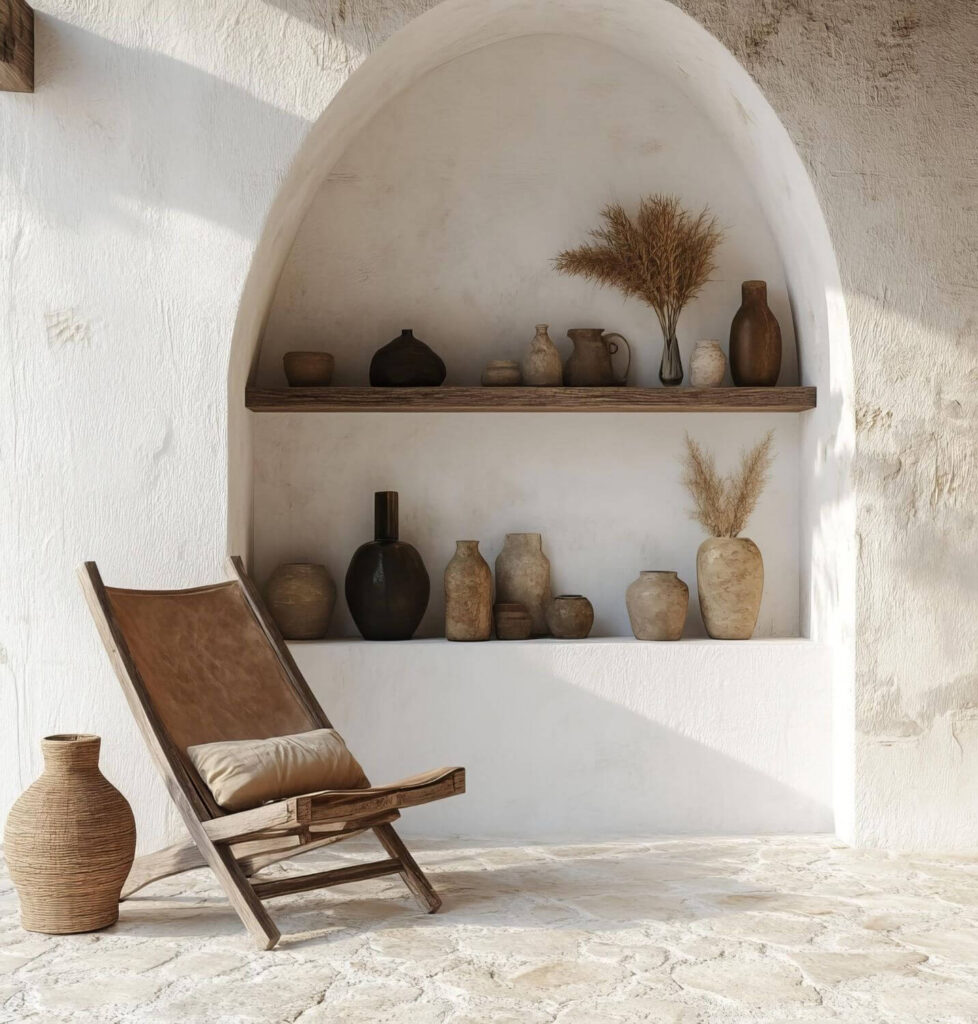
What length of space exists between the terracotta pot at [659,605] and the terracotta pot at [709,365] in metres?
0.70

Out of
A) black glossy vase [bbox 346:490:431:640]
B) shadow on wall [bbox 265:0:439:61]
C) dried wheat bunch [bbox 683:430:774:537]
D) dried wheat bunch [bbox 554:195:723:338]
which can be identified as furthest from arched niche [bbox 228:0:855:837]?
black glossy vase [bbox 346:490:431:640]

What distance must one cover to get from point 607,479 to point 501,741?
41.8 inches

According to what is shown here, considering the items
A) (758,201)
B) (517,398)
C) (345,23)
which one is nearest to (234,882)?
(517,398)

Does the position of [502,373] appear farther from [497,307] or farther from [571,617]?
[571,617]

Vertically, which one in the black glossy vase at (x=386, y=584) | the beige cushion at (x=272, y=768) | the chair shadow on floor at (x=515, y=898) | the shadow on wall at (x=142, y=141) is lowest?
the chair shadow on floor at (x=515, y=898)

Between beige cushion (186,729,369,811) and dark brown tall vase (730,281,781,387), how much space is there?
2.04 m

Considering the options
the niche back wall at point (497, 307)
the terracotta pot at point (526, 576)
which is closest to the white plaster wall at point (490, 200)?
the niche back wall at point (497, 307)

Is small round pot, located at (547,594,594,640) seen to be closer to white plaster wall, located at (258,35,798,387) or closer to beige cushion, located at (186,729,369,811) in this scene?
white plaster wall, located at (258,35,798,387)

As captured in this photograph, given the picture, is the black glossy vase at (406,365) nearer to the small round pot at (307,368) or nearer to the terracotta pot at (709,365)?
the small round pot at (307,368)

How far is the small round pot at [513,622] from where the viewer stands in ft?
12.9

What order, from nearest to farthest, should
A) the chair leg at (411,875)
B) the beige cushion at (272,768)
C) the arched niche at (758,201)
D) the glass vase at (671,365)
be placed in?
the beige cushion at (272,768) < the chair leg at (411,875) < the arched niche at (758,201) < the glass vase at (671,365)

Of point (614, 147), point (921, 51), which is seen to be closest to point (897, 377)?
point (921, 51)

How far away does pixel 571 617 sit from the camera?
395 centimetres

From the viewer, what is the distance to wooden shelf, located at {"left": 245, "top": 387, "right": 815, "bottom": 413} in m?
3.84
